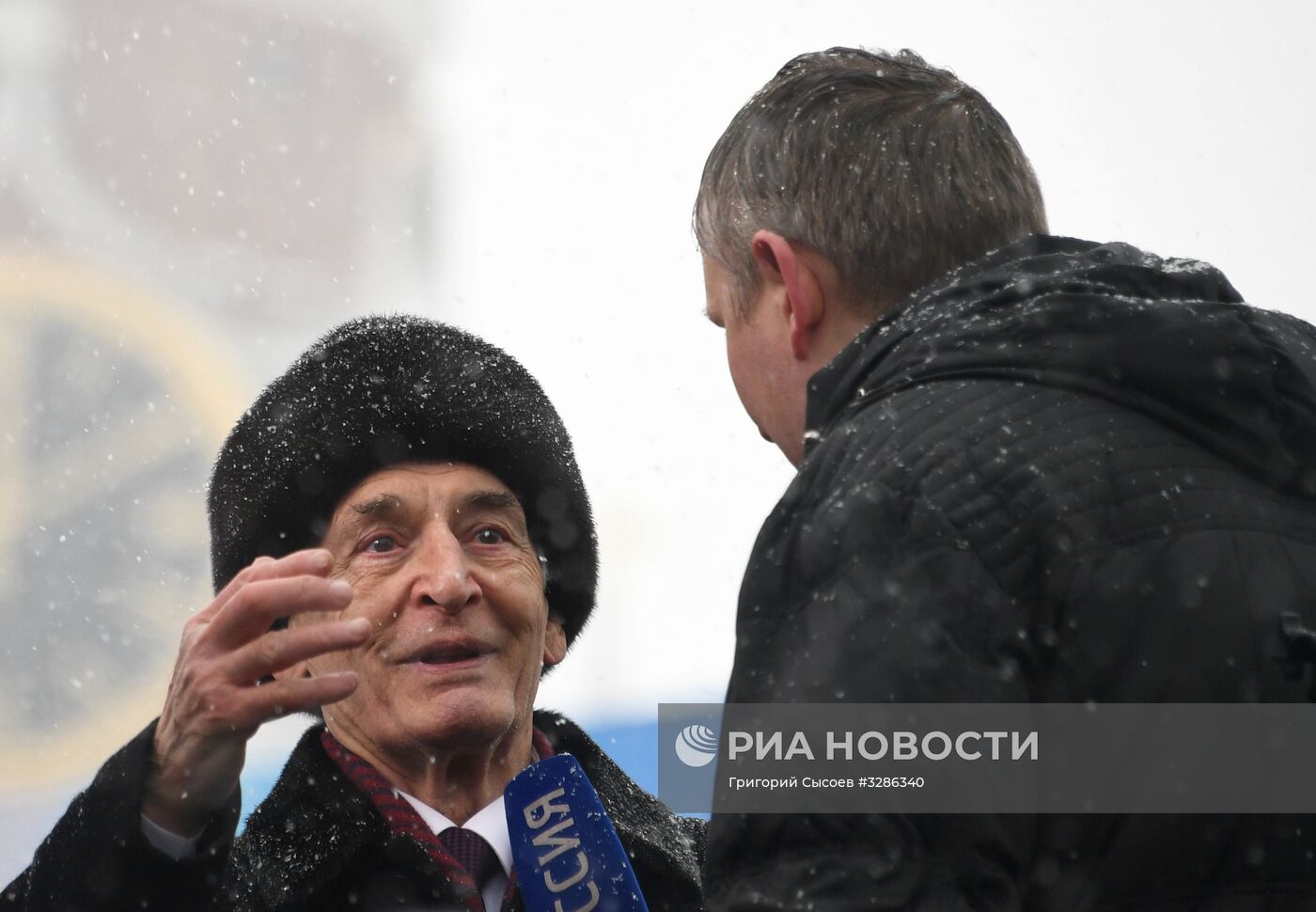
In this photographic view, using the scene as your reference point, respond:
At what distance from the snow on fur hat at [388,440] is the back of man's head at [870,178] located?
51.4 inches

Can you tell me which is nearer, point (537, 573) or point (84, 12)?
point (537, 573)

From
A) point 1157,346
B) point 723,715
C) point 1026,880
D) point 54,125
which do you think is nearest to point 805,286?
point 1157,346

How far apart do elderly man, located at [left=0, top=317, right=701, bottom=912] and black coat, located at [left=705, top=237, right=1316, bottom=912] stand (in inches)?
30.8

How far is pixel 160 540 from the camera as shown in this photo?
9031 millimetres

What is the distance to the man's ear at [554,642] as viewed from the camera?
3.24 meters

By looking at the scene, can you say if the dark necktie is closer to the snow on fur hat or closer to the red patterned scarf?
the red patterned scarf

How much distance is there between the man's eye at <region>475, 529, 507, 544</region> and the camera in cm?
311

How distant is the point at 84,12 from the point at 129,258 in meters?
2.13

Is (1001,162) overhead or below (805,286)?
overhead

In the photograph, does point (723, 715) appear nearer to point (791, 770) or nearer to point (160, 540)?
point (791, 770)

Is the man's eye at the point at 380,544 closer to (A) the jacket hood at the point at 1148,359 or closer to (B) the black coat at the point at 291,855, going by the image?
(B) the black coat at the point at 291,855

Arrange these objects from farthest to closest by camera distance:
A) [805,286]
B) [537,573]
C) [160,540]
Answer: [160,540], [537,573], [805,286]

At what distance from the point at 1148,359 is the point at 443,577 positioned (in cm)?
172

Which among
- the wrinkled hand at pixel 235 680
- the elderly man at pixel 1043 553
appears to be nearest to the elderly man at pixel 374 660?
the wrinkled hand at pixel 235 680
